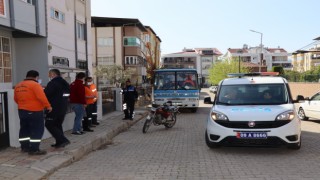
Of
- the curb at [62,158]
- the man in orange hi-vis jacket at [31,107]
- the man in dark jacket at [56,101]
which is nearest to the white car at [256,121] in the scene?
the curb at [62,158]

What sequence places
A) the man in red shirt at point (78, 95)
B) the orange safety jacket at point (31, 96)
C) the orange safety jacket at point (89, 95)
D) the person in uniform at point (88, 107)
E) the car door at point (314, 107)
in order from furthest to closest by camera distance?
the car door at point (314, 107) < the orange safety jacket at point (89, 95) < the person in uniform at point (88, 107) < the man in red shirt at point (78, 95) < the orange safety jacket at point (31, 96)

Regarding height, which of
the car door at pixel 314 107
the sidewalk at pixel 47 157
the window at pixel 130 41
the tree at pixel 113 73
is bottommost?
the sidewalk at pixel 47 157

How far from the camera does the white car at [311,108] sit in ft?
46.0

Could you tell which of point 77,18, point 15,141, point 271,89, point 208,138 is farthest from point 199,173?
point 77,18

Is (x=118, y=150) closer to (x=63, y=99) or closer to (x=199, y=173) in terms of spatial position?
(x=63, y=99)

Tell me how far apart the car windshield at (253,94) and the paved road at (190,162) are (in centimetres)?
111

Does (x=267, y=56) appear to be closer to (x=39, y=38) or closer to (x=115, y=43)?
(x=115, y=43)

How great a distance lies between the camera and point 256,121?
7.49m

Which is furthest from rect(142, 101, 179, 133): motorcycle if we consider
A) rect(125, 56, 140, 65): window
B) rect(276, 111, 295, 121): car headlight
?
rect(125, 56, 140, 65): window

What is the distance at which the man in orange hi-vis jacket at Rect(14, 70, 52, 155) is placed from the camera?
7145 millimetres

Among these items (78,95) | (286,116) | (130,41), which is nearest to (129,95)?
(78,95)

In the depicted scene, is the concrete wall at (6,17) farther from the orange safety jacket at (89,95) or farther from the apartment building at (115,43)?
the apartment building at (115,43)

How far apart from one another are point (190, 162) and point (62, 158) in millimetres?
2545

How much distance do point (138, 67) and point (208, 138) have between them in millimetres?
42177
